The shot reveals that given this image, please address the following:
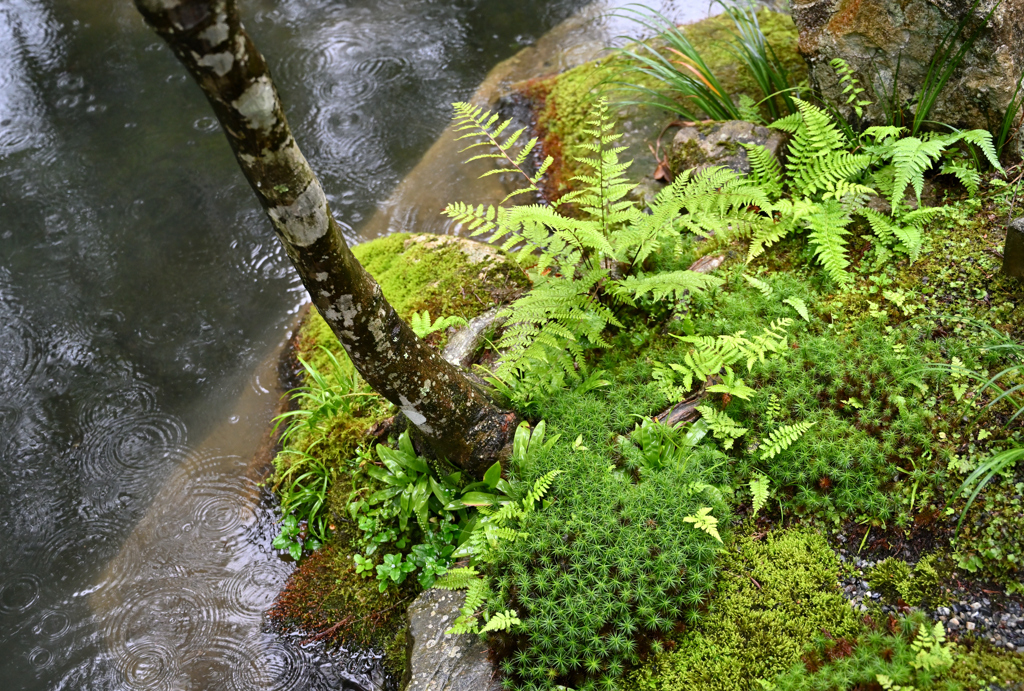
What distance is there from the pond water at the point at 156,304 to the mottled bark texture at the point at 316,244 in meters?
1.85

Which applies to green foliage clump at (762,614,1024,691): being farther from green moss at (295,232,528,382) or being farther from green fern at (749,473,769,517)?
green moss at (295,232,528,382)

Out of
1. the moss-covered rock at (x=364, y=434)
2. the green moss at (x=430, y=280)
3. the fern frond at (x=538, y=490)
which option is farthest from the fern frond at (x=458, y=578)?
the green moss at (x=430, y=280)

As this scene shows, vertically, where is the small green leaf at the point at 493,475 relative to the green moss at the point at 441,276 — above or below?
below

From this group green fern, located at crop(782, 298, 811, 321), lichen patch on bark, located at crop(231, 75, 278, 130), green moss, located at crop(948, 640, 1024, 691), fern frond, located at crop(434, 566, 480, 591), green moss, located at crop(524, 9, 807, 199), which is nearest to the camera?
lichen patch on bark, located at crop(231, 75, 278, 130)

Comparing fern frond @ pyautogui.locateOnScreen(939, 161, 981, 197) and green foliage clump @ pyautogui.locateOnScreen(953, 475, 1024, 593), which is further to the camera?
fern frond @ pyautogui.locateOnScreen(939, 161, 981, 197)

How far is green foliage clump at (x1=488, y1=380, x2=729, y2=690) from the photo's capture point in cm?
301

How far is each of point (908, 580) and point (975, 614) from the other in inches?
11.2

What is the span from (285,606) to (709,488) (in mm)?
3074

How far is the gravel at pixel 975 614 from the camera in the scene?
2.81 metres

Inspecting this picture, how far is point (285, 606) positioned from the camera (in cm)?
441

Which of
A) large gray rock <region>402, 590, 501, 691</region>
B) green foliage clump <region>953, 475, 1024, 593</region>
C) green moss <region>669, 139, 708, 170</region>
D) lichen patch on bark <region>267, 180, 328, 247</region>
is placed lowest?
large gray rock <region>402, 590, 501, 691</region>

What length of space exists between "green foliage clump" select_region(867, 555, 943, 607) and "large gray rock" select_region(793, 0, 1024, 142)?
3243 millimetres

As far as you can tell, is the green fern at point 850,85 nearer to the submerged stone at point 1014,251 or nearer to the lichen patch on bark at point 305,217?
the submerged stone at point 1014,251

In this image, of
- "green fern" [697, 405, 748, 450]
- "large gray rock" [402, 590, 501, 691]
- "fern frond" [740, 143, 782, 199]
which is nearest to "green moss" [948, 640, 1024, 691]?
"green fern" [697, 405, 748, 450]
